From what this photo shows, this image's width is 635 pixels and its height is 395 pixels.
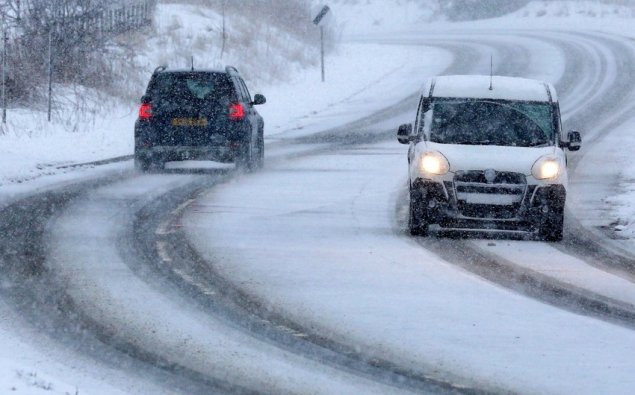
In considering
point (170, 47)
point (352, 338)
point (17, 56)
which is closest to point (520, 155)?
point (352, 338)

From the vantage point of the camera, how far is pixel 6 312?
9.98 m

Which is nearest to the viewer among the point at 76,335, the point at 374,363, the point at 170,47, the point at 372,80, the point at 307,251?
the point at 374,363

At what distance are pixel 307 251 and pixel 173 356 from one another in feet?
16.4

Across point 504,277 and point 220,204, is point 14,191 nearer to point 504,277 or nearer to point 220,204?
point 220,204

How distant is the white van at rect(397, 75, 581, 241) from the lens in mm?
14609

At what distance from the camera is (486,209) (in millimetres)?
14609

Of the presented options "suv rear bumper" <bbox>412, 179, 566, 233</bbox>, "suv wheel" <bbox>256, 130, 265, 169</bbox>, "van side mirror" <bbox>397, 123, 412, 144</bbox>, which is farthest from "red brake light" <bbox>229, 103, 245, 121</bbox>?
"suv rear bumper" <bbox>412, 179, 566, 233</bbox>

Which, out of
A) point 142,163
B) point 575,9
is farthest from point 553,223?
point 575,9

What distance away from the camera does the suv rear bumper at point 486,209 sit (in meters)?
14.6

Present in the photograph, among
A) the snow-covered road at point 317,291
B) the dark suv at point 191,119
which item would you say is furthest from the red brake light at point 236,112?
the snow-covered road at point 317,291

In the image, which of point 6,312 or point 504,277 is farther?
point 504,277

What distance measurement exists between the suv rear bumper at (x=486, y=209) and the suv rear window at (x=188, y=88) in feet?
25.4

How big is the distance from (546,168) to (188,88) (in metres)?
8.45

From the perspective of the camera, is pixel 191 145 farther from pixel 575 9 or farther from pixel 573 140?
pixel 575 9
